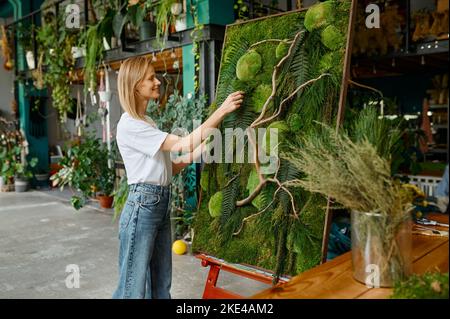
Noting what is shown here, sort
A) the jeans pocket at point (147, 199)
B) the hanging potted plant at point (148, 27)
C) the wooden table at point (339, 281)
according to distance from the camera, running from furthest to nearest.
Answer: the hanging potted plant at point (148, 27) → the jeans pocket at point (147, 199) → the wooden table at point (339, 281)

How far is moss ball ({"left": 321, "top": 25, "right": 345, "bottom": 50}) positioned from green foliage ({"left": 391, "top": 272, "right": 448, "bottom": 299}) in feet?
3.53

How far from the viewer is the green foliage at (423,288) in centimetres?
120

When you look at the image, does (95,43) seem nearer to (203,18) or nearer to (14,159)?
(203,18)

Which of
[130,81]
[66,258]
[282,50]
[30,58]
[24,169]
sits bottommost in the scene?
[66,258]

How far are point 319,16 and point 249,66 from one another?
0.41 m

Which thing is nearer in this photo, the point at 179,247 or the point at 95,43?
the point at 179,247

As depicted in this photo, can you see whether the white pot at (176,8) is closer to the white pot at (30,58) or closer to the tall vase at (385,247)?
the tall vase at (385,247)

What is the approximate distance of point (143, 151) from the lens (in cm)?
203

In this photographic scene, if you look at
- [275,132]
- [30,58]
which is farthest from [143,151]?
[30,58]

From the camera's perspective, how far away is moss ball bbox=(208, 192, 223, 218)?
2.26 m

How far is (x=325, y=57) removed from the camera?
1.99m

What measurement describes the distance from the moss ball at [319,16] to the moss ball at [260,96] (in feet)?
1.09

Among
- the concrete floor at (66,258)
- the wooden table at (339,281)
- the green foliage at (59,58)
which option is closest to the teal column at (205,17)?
the concrete floor at (66,258)
